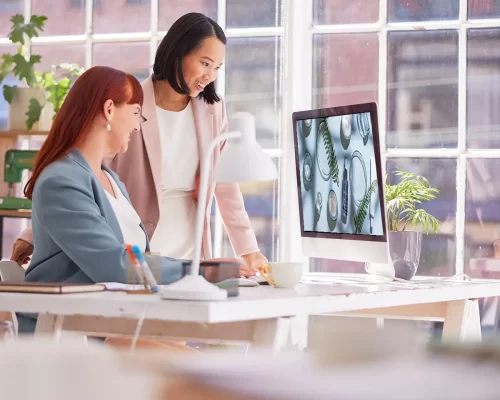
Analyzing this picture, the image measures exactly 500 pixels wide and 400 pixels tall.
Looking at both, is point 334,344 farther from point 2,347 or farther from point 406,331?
point 2,347

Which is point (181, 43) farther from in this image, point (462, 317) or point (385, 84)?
point (385, 84)

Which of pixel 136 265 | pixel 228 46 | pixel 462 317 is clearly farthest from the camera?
pixel 228 46

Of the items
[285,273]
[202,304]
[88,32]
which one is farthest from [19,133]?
[202,304]

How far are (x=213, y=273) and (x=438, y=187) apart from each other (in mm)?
2269

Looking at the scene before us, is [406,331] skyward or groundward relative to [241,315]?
skyward

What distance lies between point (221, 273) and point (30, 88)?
2623 millimetres

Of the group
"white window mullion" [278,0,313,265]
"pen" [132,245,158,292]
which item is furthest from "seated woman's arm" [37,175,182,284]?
"white window mullion" [278,0,313,265]

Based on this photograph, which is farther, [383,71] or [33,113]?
[33,113]

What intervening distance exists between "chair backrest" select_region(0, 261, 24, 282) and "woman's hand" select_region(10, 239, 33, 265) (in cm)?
9

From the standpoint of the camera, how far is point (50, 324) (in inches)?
77.8

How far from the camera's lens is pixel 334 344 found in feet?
1.80

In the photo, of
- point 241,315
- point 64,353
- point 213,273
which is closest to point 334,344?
point 64,353

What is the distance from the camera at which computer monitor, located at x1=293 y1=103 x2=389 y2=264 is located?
8.46ft

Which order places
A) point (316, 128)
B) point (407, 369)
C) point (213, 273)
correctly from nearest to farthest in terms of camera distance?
point (407, 369)
point (213, 273)
point (316, 128)
